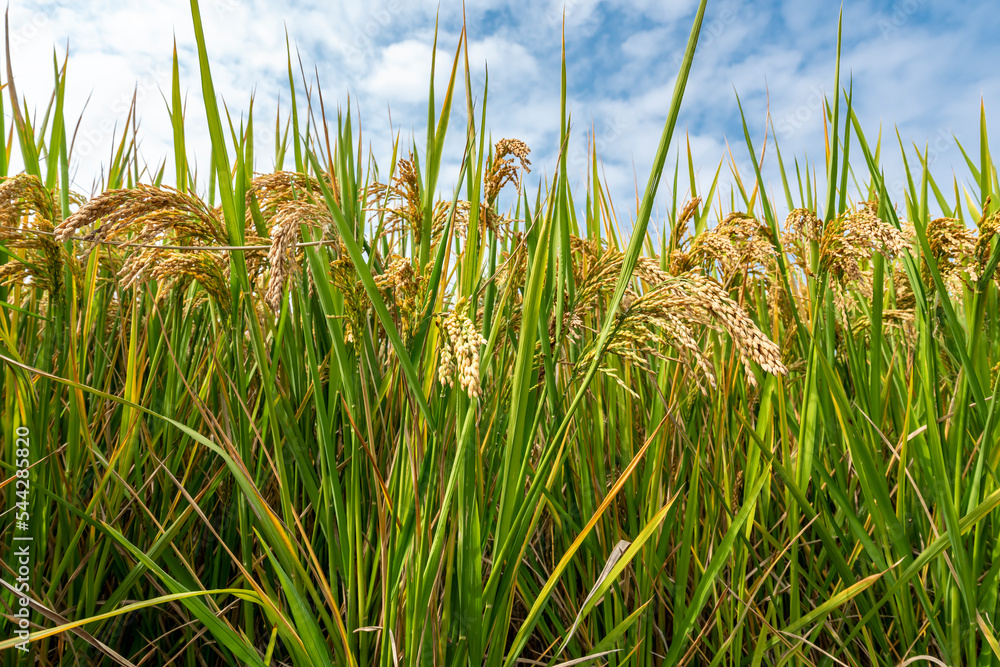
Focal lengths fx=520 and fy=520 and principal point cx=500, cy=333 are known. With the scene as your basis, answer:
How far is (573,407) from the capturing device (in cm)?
99

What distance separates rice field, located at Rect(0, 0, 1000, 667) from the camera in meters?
1.07

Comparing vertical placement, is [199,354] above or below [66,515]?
above

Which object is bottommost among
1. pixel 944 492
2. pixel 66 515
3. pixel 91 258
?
pixel 66 515

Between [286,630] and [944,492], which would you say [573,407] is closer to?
[286,630]

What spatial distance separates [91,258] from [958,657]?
2.65 meters

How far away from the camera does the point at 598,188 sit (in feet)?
7.61

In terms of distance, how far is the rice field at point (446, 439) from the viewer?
3.50 ft

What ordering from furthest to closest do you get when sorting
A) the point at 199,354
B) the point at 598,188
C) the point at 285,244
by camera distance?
the point at 598,188, the point at 199,354, the point at 285,244

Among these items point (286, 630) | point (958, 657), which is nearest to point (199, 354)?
point (286, 630)

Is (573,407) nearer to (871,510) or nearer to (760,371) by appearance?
(871,510)

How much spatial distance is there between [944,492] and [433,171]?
4.78 feet

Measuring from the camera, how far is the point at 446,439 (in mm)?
1213

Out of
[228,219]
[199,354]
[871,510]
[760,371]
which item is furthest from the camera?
[199,354]

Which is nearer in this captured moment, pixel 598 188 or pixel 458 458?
pixel 458 458
